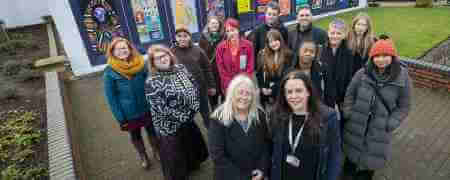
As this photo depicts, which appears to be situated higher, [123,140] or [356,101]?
[356,101]

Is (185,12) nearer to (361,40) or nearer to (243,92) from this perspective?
(361,40)

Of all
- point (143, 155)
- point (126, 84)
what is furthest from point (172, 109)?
point (143, 155)

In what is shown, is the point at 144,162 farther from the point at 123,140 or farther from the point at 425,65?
the point at 425,65

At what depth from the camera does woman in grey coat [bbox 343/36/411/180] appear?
8.42 feet

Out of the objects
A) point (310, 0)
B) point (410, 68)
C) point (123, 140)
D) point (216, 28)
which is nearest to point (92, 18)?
point (123, 140)

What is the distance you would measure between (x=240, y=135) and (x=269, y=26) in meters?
2.76

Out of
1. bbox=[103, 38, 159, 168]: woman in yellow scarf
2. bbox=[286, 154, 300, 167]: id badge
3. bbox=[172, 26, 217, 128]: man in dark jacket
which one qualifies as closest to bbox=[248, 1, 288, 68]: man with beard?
bbox=[172, 26, 217, 128]: man in dark jacket

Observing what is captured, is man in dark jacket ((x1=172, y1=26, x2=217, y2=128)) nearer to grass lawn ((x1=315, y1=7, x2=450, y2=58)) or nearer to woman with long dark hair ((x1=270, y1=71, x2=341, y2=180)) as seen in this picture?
woman with long dark hair ((x1=270, y1=71, x2=341, y2=180))

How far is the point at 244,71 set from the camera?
417 cm

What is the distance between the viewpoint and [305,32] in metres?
4.31

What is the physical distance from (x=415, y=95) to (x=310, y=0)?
9.17 metres

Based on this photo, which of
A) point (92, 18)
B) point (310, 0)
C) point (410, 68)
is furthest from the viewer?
point (310, 0)

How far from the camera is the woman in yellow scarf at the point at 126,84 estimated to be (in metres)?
3.05

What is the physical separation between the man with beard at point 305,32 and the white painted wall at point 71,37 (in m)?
6.79
